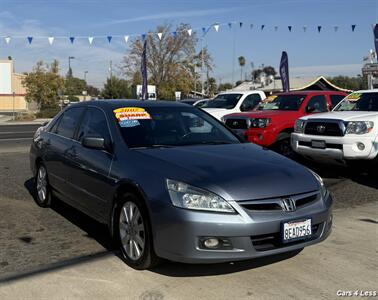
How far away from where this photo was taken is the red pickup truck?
34.9ft

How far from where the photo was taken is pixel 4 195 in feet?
25.4

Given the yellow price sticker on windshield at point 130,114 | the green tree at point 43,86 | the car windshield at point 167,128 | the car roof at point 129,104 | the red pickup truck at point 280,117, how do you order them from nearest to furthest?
1. the car windshield at point 167,128
2. the yellow price sticker on windshield at point 130,114
3. the car roof at point 129,104
4. the red pickup truck at point 280,117
5. the green tree at point 43,86

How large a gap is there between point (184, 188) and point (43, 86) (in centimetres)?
4516

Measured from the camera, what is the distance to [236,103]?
14.9 m

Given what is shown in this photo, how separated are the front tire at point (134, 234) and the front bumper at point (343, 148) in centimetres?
510

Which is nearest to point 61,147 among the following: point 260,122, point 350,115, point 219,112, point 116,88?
point 350,115

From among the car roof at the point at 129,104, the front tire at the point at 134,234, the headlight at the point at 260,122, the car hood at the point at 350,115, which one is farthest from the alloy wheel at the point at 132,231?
the headlight at the point at 260,122

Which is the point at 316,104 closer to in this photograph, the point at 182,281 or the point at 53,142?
the point at 53,142

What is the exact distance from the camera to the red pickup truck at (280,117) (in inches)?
419

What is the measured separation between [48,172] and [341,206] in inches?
162

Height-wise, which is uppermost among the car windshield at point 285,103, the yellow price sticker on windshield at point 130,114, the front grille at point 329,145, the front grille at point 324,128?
the car windshield at point 285,103

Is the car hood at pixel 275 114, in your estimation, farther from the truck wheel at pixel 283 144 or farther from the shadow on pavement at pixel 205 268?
the shadow on pavement at pixel 205 268

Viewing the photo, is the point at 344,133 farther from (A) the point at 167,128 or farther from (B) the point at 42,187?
(B) the point at 42,187

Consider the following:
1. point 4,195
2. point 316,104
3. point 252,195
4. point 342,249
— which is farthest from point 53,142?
point 316,104
